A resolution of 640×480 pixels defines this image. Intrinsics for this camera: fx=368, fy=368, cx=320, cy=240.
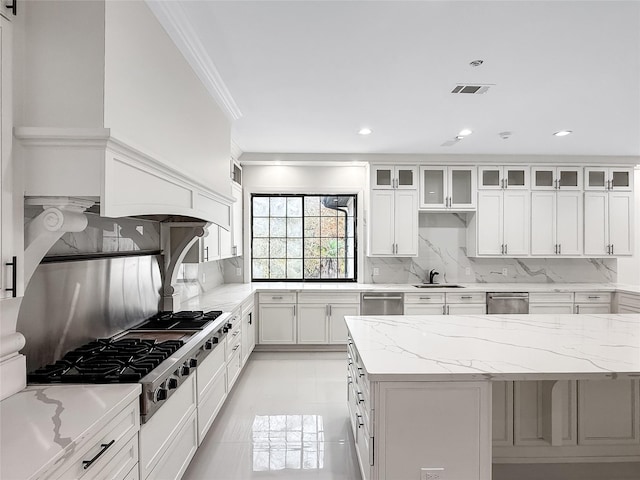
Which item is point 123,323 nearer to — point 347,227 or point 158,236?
point 158,236

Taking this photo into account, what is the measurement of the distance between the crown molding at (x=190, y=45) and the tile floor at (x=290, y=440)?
2.63 meters

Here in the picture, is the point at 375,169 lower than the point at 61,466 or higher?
higher

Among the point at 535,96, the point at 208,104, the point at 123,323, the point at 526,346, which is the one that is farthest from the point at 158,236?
the point at 535,96

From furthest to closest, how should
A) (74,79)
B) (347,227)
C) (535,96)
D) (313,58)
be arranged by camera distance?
(347,227) < (535,96) < (313,58) < (74,79)

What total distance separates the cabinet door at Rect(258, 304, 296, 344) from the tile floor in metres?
0.77

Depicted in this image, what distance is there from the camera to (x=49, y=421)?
48.4 inches

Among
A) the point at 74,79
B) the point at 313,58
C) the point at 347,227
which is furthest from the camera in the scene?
the point at 347,227

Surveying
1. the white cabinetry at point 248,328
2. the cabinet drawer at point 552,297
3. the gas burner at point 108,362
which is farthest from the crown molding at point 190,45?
the cabinet drawer at point 552,297

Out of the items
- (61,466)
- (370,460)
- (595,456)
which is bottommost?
(595,456)

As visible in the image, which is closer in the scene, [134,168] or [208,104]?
[134,168]

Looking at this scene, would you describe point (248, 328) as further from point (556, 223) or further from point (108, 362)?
point (556, 223)

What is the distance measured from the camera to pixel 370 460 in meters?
1.78

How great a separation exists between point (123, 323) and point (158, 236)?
0.86 metres

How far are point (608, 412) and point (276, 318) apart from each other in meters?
3.50
